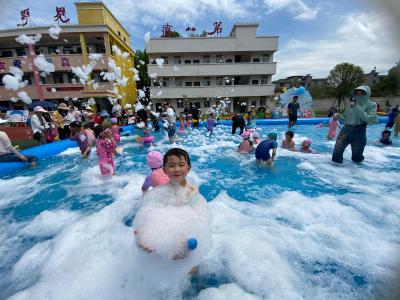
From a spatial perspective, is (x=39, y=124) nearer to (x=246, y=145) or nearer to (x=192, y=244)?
(x=246, y=145)

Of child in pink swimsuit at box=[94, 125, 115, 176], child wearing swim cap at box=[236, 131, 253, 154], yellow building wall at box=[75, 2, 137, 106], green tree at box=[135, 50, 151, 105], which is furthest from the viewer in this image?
green tree at box=[135, 50, 151, 105]

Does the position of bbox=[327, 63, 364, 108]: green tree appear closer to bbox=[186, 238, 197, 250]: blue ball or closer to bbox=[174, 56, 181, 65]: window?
bbox=[174, 56, 181, 65]: window

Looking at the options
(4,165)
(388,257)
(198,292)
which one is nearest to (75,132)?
(4,165)

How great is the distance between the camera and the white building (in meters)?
26.7

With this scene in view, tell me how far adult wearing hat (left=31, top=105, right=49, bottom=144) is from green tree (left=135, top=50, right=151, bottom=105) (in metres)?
21.5

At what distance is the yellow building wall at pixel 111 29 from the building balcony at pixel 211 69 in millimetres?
3826

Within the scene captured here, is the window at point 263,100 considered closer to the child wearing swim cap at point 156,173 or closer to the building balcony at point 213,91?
the building balcony at point 213,91

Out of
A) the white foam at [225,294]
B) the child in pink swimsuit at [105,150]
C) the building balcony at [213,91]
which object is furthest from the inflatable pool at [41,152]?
the building balcony at [213,91]

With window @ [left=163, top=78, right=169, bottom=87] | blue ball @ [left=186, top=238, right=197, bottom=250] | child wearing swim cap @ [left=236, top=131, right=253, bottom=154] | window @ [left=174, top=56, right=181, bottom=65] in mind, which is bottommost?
child wearing swim cap @ [left=236, top=131, right=253, bottom=154]

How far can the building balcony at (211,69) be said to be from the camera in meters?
26.6

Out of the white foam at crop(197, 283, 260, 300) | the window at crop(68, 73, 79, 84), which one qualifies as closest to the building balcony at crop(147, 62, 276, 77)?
the window at crop(68, 73, 79, 84)

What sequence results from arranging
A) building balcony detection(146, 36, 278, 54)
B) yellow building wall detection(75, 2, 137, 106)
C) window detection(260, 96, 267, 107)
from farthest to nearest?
window detection(260, 96, 267, 107) < building balcony detection(146, 36, 278, 54) < yellow building wall detection(75, 2, 137, 106)

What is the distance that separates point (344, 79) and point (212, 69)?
20.5 meters

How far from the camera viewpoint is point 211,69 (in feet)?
88.3
